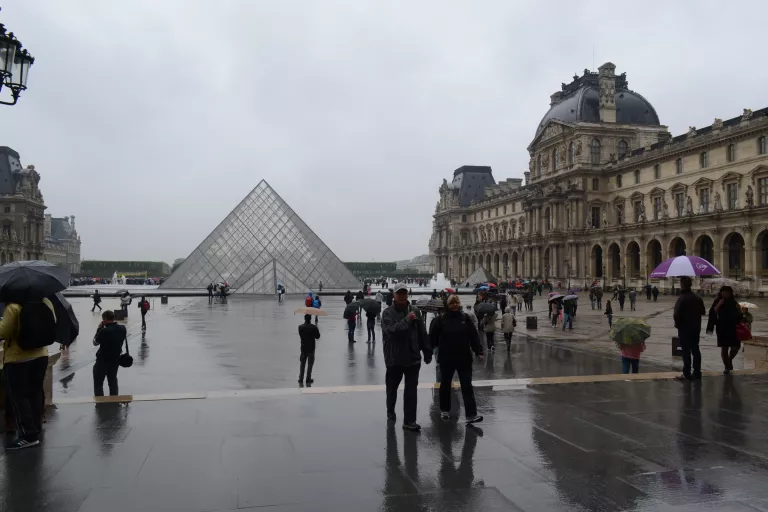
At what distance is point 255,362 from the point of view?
12.5m

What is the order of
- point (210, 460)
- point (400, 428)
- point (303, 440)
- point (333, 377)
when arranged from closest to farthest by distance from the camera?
point (210, 460) < point (303, 440) < point (400, 428) < point (333, 377)

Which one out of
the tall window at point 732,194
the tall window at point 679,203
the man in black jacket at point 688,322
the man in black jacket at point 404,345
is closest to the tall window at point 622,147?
the tall window at point 679,203

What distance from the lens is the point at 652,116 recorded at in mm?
59125

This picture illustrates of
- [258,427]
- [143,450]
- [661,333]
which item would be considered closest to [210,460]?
[143,450]

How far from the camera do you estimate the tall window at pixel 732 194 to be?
40.8 metres

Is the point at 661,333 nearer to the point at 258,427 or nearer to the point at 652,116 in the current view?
the point at 258,427

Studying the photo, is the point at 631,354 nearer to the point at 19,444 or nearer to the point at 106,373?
the point at 106,373

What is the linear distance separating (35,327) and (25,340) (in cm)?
14

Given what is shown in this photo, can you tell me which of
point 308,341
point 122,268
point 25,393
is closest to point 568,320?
point 308,341

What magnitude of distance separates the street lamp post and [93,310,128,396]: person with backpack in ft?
10.5

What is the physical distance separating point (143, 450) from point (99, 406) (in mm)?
2035

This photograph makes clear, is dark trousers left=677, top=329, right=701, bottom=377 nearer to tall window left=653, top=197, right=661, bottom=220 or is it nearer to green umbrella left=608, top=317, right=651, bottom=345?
green umbrella left=608, top=317, right=651, bottom=345

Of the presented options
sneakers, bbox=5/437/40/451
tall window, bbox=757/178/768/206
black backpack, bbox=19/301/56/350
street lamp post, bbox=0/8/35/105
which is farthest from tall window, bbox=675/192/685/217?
sneakers, bbox=5/437/40/451

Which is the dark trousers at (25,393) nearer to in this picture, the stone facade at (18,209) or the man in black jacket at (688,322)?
the man in black jacket at (688,322)
